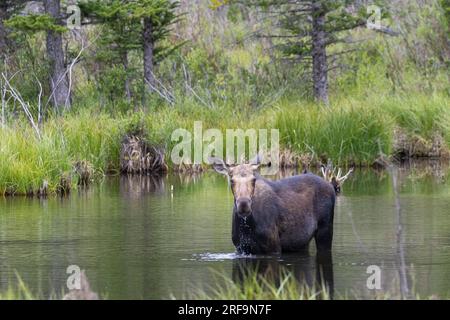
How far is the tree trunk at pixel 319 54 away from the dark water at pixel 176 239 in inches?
309

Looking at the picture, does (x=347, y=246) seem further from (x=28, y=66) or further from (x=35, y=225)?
(x=28, y=66)

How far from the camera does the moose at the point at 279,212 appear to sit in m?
12.4

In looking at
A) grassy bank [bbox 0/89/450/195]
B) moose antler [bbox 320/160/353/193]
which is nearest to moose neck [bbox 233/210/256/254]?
moose antler [bbox 320/160/353/193]

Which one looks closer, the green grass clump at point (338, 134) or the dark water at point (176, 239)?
the dark water at point (176, 239)

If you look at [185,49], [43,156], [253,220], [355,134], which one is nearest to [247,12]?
[185,49]

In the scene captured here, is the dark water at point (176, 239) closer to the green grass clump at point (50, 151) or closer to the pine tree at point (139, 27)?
the green grass clump at point (50, 151)

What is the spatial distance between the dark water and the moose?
231mm

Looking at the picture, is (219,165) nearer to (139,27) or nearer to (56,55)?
(56,55)

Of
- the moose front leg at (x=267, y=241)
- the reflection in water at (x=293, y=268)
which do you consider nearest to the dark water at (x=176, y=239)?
the reflection in water at (x=293, y=268)

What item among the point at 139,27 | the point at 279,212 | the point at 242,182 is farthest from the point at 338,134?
the point at 242,182

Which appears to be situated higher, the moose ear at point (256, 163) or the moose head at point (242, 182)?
the moose ear at point (256, 163)

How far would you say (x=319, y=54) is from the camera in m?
29.1

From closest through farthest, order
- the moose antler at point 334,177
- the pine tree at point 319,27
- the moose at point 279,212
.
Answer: the moose at point 279,212 < the moose antler at point 334,177 < the pine tree at point 319,27

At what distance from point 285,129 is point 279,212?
471 inches
